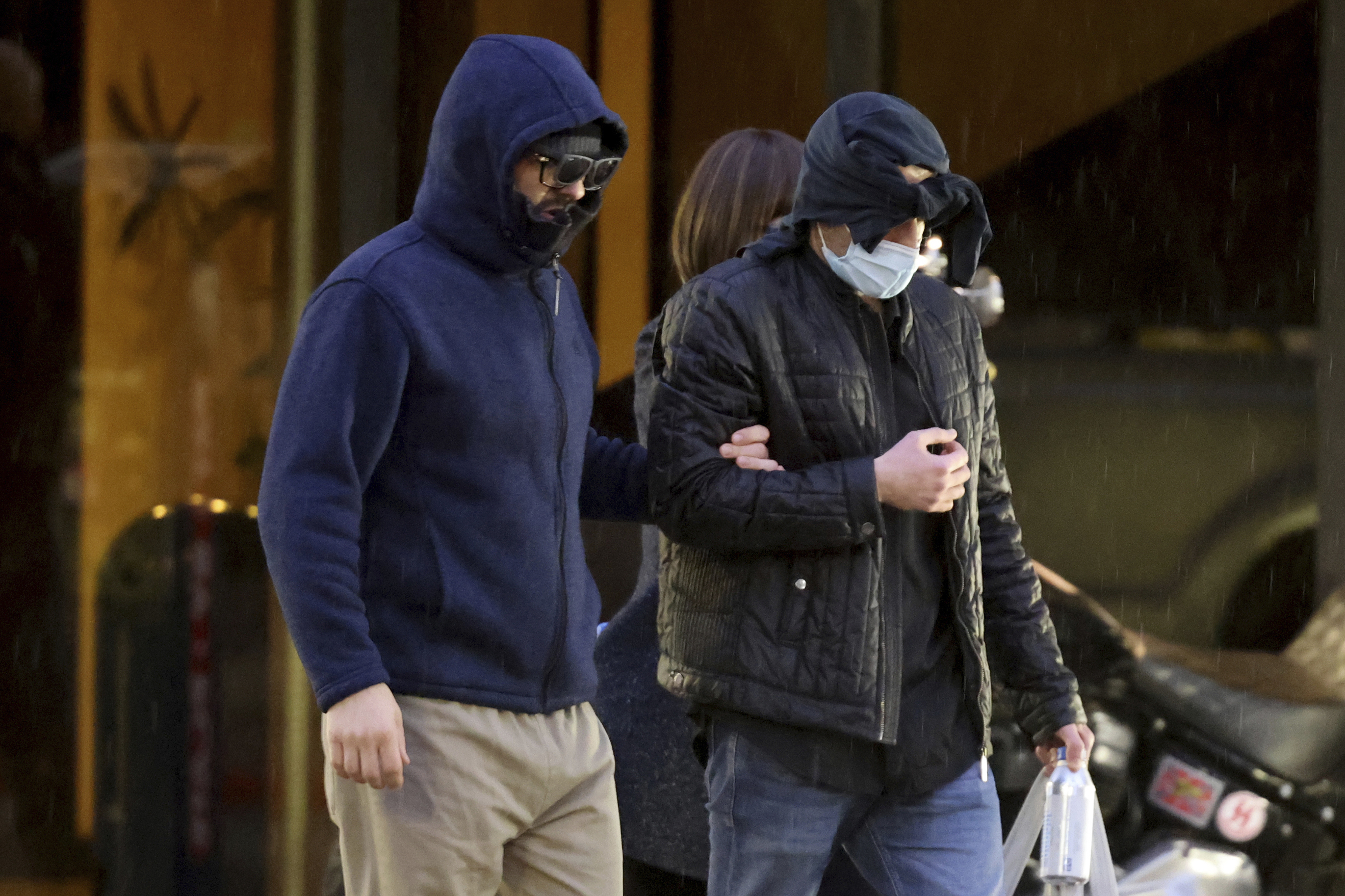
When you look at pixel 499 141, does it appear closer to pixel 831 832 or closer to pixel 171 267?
pixel 831 832

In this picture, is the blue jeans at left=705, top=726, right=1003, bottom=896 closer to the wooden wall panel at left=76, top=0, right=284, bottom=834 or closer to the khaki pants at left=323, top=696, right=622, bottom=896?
the khaki pants at left=323, top=696, right=622, bottom=896

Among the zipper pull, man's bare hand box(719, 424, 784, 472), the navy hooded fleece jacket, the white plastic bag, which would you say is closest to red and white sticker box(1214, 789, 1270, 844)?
the white plastic bag

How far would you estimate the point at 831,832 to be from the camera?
2.51 metres

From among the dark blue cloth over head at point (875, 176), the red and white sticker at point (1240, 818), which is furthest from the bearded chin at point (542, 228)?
the red and white sticker at point (1240, 818)

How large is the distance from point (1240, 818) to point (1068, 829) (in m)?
1.67

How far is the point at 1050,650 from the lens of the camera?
273cm

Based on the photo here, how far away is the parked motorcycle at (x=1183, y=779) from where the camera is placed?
4.10 m

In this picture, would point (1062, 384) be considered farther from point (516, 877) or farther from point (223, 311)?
point (516, 877)

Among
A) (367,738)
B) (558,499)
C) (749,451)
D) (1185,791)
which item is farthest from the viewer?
(1185,791)

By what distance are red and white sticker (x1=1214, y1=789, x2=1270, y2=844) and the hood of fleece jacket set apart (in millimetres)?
2584

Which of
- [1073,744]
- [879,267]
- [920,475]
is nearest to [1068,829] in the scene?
[1073,744]

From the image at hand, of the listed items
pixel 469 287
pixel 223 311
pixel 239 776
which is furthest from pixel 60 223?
pixel 469 287

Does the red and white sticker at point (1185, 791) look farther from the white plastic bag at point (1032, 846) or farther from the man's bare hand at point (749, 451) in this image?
the man's bare hand at point (749, 451)

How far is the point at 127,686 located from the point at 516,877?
223cm
